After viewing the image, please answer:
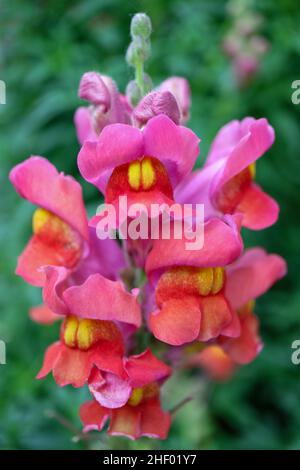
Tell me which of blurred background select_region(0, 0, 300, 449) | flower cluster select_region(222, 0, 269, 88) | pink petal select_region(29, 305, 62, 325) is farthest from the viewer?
flower cluster select_region(222, 0, 269, 88)

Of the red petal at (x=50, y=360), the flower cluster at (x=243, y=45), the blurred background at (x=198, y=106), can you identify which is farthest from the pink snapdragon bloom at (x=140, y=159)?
the flower cluster at (x=243, y=45)

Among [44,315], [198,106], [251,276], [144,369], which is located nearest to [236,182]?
[251,276]

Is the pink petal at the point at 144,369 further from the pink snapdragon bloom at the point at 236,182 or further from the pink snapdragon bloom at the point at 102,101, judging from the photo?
the pink snapdragon bloom at the point at 102,101

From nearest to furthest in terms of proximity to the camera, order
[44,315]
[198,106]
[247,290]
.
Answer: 1. [247,290]
2. [44,315]
3. [198,106]

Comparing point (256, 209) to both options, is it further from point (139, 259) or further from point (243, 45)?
point (243, 45)

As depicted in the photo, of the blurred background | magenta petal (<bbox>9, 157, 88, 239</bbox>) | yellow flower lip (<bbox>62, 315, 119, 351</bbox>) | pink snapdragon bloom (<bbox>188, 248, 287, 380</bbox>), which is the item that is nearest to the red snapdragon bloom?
magenta petal (<bbox>9, 157, 88, 239</bbox>)

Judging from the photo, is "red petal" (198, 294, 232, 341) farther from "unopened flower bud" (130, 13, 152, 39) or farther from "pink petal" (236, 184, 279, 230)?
"unopened flower bud" (130, 13, 152, 39)

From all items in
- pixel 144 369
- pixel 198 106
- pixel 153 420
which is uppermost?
pixel 198 106

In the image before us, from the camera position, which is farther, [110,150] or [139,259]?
[139,259]
